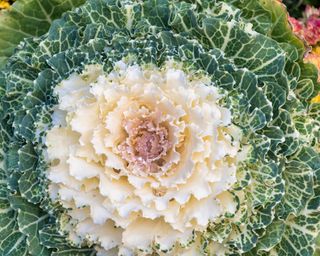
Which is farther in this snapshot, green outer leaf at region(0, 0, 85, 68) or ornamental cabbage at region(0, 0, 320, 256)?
green outer leaf at region(0, 0, 85, 68)

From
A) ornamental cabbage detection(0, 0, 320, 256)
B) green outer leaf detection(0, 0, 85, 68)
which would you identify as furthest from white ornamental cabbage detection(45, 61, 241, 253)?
green outer leaf detection(0, 0, 85, 68)

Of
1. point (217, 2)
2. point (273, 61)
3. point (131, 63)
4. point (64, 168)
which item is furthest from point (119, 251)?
point (217, 2)

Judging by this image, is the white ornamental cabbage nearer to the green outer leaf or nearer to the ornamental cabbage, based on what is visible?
the ornamental cabbage

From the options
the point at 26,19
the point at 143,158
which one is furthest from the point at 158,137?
the point at 26,19

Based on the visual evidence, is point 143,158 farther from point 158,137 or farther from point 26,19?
point 26,19

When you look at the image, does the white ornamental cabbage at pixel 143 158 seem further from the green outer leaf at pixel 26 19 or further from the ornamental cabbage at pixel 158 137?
the green outer leaf at pixel 26 19
